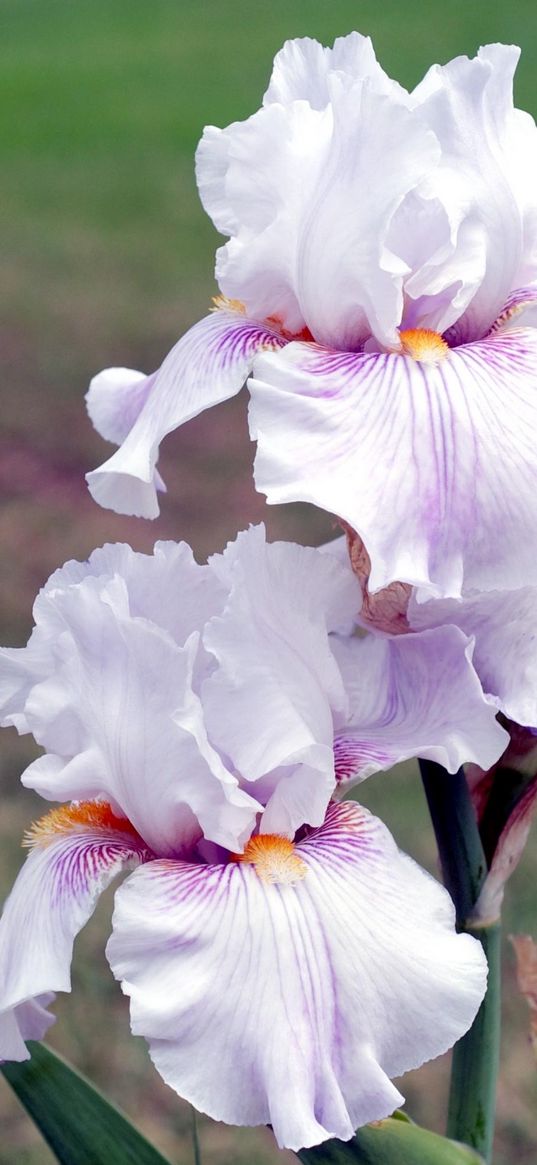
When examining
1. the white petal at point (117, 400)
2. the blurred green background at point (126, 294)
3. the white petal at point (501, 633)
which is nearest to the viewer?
the white petal at point (501, 633)

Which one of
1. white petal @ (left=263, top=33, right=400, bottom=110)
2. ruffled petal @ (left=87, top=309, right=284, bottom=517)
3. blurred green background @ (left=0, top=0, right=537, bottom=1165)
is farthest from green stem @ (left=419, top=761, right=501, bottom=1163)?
blurred green background @ (left=0, top=0, right=537, bottom=1165)

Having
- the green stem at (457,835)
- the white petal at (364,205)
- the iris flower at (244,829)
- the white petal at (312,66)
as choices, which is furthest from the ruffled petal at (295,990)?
the white petal at (312,66)

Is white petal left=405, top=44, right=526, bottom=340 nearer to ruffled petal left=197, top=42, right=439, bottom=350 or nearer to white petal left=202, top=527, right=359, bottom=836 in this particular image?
ruffled petal left=197, top=42, right=439, bottom=350

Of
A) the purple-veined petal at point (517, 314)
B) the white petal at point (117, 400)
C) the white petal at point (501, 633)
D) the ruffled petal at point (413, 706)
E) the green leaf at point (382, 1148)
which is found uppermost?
the purple-veined petal at point (517, 314)

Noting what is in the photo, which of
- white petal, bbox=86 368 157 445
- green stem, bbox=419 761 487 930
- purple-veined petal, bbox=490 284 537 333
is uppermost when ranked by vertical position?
purple-veined petal, bbox=490 284 537 333

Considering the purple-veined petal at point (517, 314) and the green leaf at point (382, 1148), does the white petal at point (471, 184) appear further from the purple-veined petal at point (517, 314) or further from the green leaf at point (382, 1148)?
the green leaf at point (382, 1148)

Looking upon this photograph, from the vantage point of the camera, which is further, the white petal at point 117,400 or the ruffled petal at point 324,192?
the white petal at point 117,400
